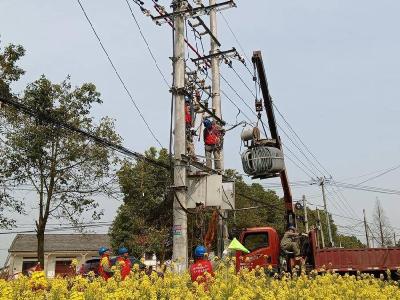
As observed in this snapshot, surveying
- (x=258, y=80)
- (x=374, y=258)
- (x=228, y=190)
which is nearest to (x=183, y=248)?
(x=228, y=190)

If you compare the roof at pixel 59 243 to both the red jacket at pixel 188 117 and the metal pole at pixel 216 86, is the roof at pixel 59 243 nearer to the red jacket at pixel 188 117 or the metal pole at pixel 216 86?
the metal pole at pixel 216 86

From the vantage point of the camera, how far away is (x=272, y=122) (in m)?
15.8

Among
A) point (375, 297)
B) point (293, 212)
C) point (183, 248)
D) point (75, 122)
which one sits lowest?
point (375, 297)

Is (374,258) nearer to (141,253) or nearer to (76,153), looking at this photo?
(76,153)

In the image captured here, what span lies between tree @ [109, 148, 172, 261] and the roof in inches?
619

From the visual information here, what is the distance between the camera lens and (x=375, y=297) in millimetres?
6289

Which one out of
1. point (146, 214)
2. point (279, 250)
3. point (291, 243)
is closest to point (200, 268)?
point (291, 243)

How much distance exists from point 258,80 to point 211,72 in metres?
3.16

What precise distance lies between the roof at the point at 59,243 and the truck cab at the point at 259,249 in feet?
111

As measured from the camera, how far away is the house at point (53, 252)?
146 feet

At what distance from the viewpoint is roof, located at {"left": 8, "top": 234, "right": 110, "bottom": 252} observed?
45.5m

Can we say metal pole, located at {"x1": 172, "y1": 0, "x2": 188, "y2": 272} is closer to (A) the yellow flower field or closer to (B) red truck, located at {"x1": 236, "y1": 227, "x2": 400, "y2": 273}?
(B) red truck, located at {"x1": 236, "y1": 227, "x2": 400, "y2": 273}

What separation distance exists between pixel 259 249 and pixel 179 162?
3.98 meters

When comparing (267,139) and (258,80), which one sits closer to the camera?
(267,139)
